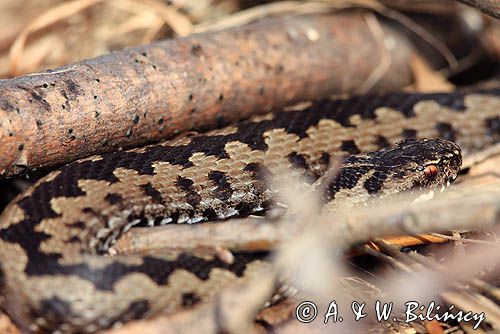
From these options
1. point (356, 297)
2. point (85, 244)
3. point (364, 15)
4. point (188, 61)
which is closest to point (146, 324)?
point (85, 244)

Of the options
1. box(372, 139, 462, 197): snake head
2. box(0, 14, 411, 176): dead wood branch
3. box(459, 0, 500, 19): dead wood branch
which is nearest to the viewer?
box(0, 14, 411, 176): dead wood branch

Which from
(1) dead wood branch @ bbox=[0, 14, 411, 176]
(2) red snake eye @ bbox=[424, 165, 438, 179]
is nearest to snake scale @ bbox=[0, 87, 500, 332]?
(2) red snake eye @ bbox=[424, 165, 438, 179]

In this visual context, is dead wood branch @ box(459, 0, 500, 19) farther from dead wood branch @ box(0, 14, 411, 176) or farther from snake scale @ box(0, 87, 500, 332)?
dead wood branch @ box(0, 14, 411, 176)

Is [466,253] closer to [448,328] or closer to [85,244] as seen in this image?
[448,328]

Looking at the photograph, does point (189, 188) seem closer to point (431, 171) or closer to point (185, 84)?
point (185, 84)

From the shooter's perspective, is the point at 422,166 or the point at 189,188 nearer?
the point at 189,188

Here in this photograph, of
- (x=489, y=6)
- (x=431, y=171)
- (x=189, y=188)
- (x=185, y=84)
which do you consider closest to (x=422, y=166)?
(x=431, y=171)
